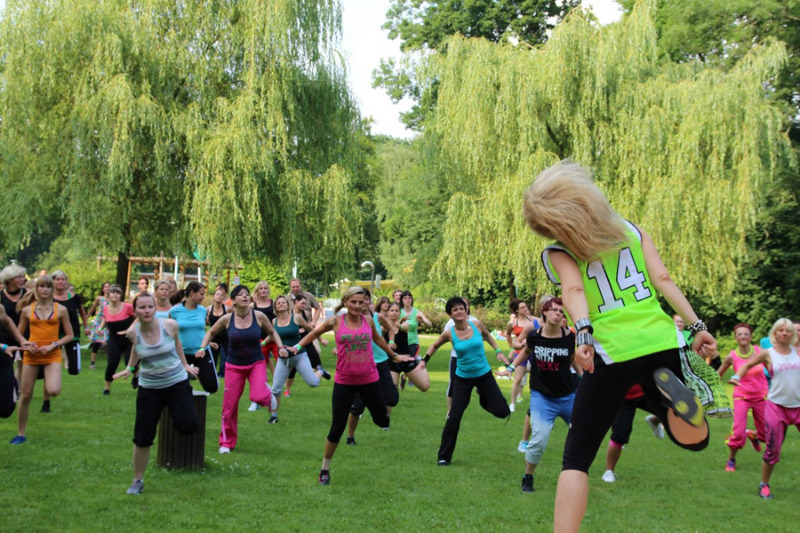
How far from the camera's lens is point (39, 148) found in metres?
22.1

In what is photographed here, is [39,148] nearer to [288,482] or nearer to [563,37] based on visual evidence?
[563,37]

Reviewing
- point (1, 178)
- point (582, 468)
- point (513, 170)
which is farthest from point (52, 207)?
point (582, 468)

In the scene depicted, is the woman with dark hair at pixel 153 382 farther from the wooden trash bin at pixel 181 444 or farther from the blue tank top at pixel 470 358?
the blue tank top at pixel 470 358

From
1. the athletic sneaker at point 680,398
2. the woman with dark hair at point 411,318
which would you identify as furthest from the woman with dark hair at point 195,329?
the athletic sneaker at point 680,398

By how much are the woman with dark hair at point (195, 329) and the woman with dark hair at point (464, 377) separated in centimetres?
369

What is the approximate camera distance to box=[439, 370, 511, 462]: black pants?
30.9 feet

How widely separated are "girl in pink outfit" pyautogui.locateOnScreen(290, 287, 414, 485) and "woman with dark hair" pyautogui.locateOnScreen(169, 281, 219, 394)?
Result: 3642 mm

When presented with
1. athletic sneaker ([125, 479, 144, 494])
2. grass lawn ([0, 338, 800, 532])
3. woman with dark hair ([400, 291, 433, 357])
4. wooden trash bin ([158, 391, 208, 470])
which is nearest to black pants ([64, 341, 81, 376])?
grass lawn ([0, 338, 800, 532])

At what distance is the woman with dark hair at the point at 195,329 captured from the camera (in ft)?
38.2

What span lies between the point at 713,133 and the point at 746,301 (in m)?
9.91

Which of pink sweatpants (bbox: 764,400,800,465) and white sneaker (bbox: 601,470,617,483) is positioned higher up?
pink sweatpants (bbox: 764,400,800,465)

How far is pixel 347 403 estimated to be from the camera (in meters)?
8.17

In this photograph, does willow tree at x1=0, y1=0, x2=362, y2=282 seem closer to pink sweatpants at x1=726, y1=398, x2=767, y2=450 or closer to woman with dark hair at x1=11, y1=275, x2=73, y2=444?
woman with dark hair at x1=11, y1=275, x2=73, y2=444

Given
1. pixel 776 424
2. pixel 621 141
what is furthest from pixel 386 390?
pixel 621 141
